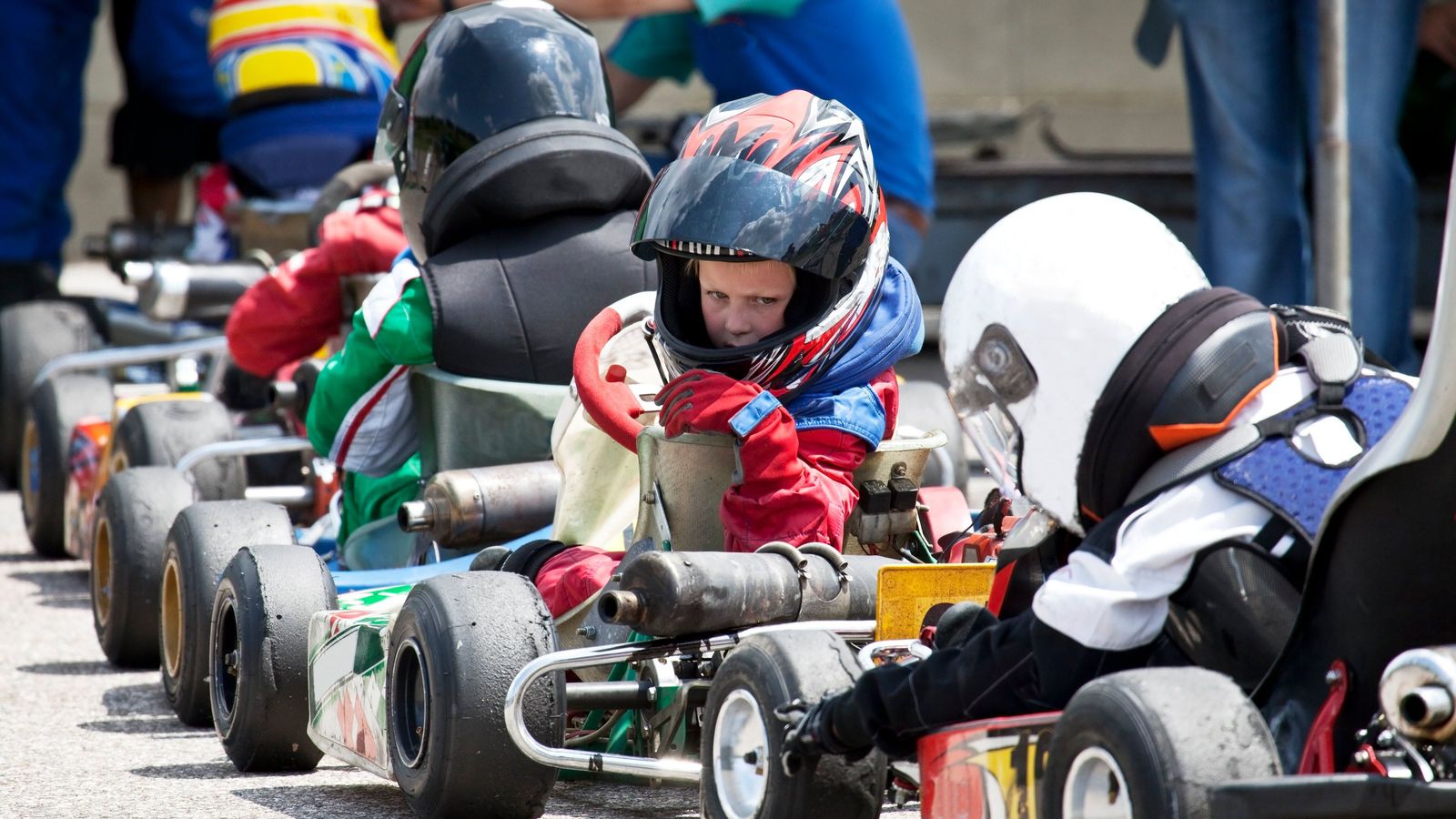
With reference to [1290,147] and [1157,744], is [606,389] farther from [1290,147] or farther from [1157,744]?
[1290,147]

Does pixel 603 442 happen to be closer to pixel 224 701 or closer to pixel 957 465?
pixel 224 701

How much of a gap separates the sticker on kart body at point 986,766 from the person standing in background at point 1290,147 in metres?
3.55

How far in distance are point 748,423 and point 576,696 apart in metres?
0.44

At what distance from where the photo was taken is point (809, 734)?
7.43 ft

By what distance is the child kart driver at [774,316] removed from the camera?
2.84 metres

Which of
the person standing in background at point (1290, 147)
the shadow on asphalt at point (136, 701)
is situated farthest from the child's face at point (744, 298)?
the person standing in background at point (1290, 147)

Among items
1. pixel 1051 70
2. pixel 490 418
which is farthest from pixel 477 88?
→ pixel 1051 70

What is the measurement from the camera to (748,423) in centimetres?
280

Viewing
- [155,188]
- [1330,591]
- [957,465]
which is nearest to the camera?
[1330,591]

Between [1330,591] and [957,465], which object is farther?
[957,465]

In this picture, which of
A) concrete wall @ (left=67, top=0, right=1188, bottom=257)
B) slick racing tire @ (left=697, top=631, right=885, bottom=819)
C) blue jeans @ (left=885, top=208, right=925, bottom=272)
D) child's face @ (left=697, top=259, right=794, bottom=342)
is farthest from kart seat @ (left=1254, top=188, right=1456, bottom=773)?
concrete wall @ (left=67, top=0, right=1188, bottom=257)

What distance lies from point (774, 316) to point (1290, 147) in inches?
122

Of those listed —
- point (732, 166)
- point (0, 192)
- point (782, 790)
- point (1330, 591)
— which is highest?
point (0, 192)

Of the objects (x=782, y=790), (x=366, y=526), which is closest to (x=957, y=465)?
(x=366, y=526)
